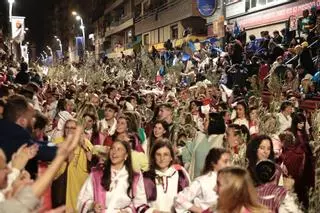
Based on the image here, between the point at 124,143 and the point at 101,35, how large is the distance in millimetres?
91051

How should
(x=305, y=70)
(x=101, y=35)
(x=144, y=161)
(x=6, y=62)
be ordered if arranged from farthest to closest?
(x=101, y=35)
(x=6, y=62)
(x=305, y=70)
(x=144, y=161)

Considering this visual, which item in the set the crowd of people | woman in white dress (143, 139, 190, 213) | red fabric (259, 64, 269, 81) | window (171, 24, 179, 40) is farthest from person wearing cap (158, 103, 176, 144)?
window (171, 24, 179, 40)

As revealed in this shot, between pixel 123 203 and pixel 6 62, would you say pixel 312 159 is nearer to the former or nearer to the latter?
pixel 123 203

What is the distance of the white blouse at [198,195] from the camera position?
204 inches

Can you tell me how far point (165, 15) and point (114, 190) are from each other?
45367 millimetres

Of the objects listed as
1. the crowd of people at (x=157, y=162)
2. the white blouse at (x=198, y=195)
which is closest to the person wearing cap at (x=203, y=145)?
the crowd of people at (x=157, y=162)

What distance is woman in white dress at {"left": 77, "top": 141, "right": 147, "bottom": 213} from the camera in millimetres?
5238

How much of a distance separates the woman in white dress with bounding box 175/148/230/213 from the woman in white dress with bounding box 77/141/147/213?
1.29 ft

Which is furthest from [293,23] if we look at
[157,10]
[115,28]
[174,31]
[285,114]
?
[115,28]

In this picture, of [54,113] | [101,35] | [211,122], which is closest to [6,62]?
[54,113]

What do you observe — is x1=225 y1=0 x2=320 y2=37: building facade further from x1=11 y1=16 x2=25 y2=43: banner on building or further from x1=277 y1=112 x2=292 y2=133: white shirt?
x1=11 y1=16 x2=25 y2=43: banner on building

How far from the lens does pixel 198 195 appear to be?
523cm

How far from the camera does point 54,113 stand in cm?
1265

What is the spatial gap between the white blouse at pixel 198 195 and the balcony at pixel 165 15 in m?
35.8
